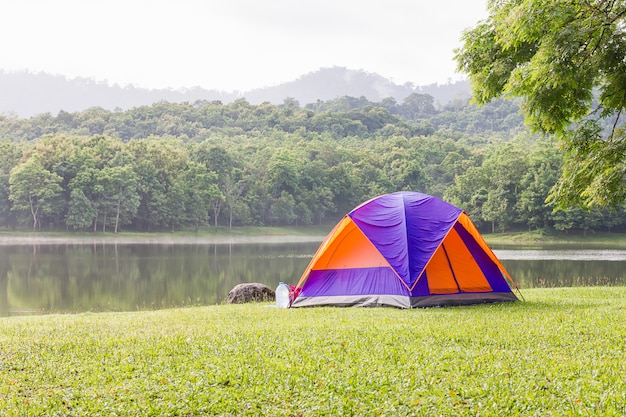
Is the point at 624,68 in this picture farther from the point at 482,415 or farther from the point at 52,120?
the point at 52,120

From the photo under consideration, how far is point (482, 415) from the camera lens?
491cm

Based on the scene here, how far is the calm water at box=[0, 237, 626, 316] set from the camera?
19.0 metres

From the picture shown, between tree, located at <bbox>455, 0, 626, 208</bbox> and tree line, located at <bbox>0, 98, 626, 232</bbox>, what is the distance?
4526 centimetres

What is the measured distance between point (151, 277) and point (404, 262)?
54.0 ft

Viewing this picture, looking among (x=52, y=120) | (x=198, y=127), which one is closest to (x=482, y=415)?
(x=52, y=120)

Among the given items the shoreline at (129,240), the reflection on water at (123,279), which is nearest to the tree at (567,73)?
the reflection on water at (123,279)

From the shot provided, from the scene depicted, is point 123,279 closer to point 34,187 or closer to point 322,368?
point 322,368

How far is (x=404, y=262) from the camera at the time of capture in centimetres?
1224

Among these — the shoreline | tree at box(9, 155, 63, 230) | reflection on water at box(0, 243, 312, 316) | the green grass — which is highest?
tree at box(9, 155, 63, 230)

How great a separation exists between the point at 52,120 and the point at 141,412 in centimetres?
10718

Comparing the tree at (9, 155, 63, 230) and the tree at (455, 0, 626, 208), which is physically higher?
the tree at (455, 0, 626, 208)

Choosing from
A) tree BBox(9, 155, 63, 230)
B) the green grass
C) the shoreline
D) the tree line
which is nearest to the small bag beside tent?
the green grass

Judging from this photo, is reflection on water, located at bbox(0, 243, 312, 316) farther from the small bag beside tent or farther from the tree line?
the tree line

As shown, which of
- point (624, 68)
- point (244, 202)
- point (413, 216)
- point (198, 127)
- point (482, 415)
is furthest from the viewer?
point (198, 127)
